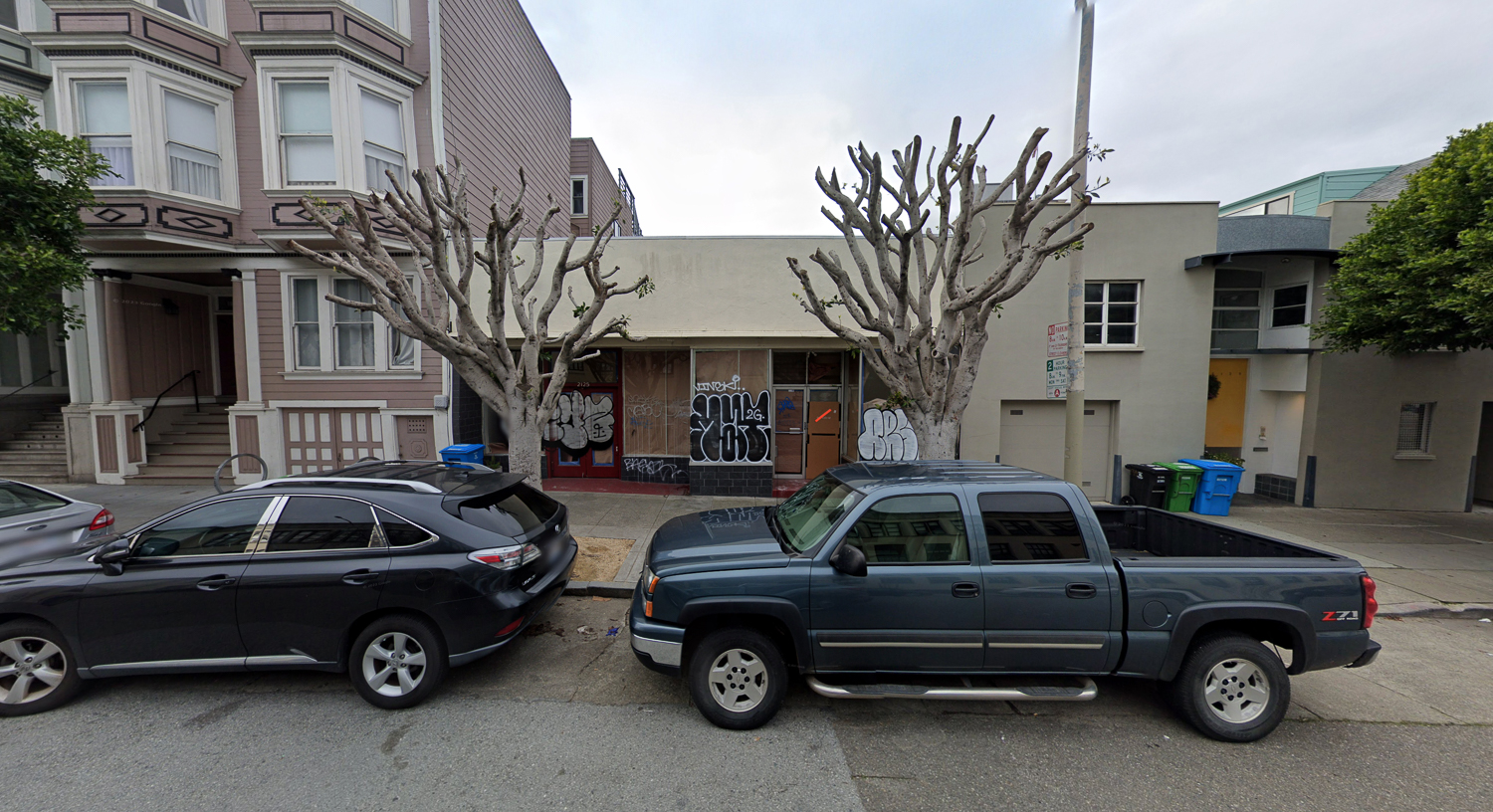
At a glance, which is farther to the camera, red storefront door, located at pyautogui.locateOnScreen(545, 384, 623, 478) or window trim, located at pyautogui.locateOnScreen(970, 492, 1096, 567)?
red storefront door, located at pyautogui.locateOnScreen(545, 384, 623, 478)

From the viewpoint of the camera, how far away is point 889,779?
318 cm

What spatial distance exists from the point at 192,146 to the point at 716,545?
12512 millimetres

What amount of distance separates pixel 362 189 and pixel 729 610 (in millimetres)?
10627

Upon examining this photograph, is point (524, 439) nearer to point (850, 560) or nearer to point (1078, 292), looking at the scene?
point (850, 560)

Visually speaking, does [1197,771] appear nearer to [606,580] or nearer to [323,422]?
[606,580]

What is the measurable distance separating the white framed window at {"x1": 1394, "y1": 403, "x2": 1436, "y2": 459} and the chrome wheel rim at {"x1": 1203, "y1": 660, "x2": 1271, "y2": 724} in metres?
11.2

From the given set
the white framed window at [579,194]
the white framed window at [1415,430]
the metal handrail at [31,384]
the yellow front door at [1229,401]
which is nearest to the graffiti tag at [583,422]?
the white framed window at [579,194]

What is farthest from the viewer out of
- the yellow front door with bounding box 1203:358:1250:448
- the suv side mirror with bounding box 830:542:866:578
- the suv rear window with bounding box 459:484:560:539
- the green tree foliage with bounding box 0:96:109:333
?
the yellow front door with bounding box 1203:358:1250:448

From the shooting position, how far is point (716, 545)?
402cm

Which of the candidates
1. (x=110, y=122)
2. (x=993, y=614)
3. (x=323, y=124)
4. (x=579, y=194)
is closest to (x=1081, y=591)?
(x=993, y=614)

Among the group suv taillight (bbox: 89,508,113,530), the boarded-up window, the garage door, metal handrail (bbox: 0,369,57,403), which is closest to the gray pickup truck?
suv taillight (bbox: 89,508,113,530)

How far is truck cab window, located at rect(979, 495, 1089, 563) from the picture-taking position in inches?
144

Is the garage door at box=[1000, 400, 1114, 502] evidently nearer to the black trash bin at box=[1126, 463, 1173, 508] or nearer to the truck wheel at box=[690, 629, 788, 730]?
the black trash bin at box=[1126, 463, 1173, 508]

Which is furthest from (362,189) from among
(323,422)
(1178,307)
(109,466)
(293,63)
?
(1178,307)
